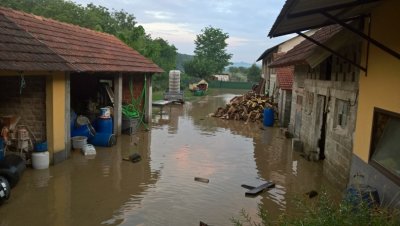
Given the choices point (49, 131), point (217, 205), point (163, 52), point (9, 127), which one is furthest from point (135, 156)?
point (163, 52)

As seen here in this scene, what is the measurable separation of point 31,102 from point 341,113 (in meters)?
8.48

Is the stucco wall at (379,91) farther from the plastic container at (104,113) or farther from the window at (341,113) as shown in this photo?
the plastic container at (104,113)

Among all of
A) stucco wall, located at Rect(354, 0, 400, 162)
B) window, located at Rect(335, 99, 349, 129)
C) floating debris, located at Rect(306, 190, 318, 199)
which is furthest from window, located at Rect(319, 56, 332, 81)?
floating debris, located at Rect(306, 190, 318, 199)

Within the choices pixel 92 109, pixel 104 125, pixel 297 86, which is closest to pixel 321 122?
pixel 297 86

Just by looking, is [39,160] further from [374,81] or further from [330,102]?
[374,81]

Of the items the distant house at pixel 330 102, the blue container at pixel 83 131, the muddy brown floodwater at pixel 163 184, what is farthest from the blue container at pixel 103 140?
the distant house at pixel 330 102

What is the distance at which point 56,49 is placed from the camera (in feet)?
37.6

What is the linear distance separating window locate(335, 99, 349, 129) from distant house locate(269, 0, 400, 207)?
0.98m

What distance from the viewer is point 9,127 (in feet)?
31.9

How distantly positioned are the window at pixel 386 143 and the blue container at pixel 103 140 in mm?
9024

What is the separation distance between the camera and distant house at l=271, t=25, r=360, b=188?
328 inches

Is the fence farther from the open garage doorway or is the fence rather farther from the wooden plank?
the wooden plank

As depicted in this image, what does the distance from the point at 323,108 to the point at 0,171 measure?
29.5ft

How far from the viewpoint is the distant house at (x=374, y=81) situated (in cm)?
545
